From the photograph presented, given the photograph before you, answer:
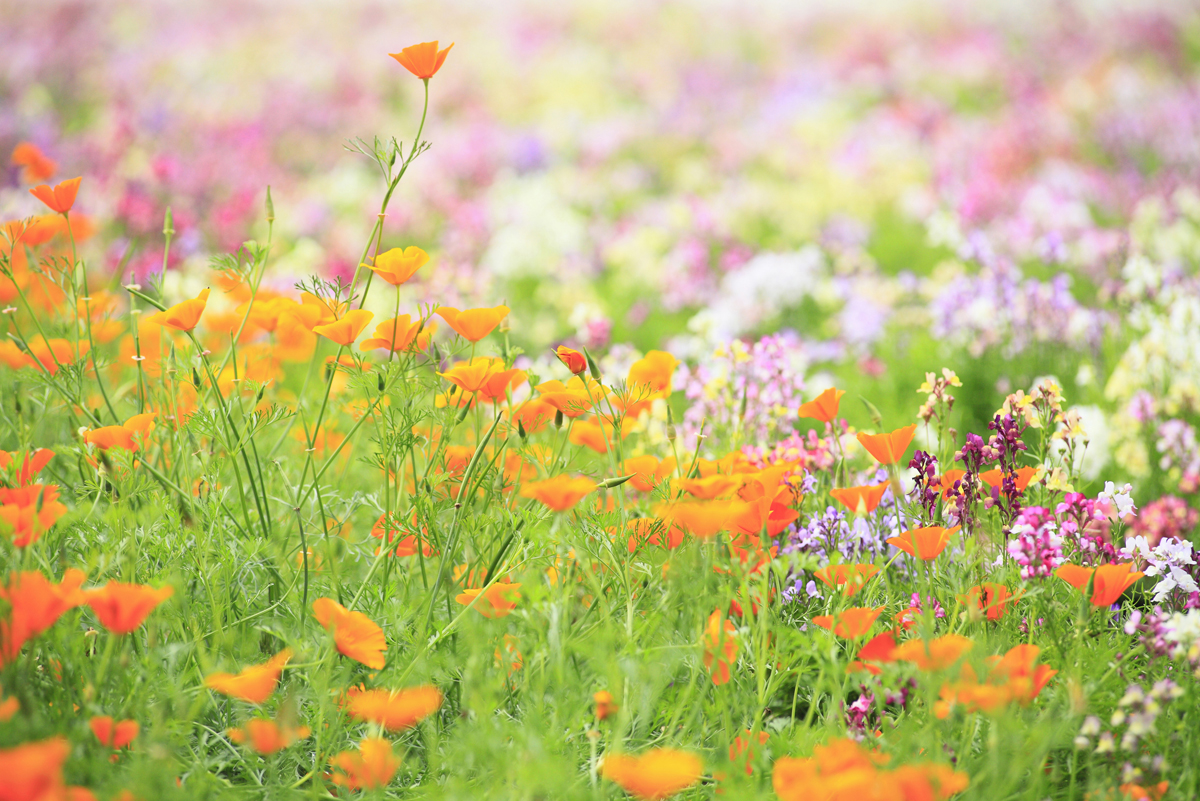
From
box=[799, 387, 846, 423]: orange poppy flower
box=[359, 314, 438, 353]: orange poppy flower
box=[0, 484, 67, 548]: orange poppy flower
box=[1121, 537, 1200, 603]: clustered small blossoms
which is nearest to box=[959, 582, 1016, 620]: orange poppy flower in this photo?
box=[1121, 537, 1200, 603]: clustered small blossoms

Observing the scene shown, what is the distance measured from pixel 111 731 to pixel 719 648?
2.76 ft

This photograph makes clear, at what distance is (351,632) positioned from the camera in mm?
1330

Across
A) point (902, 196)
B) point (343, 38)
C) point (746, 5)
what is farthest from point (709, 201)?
point (746, 5)

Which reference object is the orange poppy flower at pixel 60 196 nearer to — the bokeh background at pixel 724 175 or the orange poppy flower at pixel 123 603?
the orange poppy flower at pixel 123 603

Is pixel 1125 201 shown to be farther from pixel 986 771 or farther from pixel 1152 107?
pixel 986 771

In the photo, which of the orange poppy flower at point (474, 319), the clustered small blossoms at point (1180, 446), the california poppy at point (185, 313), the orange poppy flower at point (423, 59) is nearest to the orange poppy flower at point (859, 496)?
the orange poppy flower at point (474, 319)

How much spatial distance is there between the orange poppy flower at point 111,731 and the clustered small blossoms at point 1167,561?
5.53 ft

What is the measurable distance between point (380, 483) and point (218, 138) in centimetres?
709

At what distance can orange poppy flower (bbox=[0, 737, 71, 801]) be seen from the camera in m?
0.85

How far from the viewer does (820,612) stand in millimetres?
1809

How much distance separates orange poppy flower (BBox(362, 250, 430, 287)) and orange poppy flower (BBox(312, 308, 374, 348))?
0.07m

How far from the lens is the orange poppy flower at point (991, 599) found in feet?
4.99

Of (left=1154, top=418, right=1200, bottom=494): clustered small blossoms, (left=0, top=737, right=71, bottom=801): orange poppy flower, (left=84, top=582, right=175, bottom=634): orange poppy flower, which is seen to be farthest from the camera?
(left=1154, top=418, right=1200, bottom=494): clustered small blossoms

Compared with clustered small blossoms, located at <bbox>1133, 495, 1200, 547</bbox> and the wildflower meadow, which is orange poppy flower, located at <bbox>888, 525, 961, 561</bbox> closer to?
the wildflower meadow
